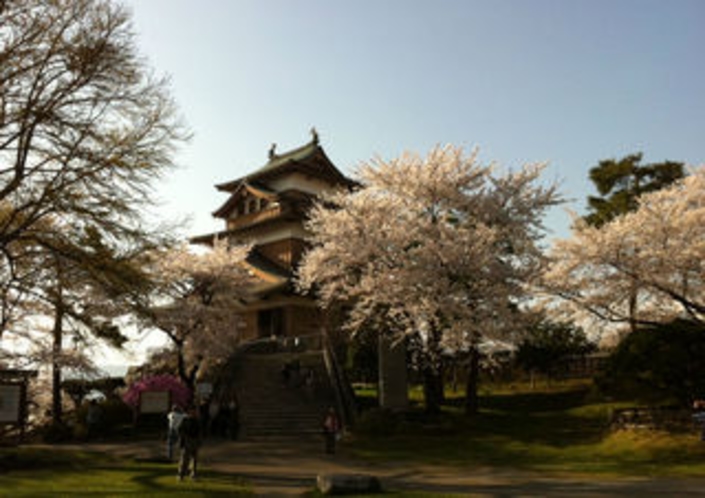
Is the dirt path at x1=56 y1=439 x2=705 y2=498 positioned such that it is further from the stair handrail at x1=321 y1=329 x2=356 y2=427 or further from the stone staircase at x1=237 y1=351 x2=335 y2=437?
the stair handrail at x1=321 y1=329 x2=356 y2=427

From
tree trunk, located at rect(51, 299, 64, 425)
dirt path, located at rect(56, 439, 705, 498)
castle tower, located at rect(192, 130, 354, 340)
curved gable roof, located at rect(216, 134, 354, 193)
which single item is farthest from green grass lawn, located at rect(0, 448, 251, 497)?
curved gable roof, located at rect(216, 134, 354, 193)

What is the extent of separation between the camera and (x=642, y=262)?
23391 millimetres

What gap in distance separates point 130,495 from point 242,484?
2733 mm

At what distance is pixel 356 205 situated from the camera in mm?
27031

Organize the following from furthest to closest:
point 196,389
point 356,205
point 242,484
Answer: point 196,389, point 356,205, point 242,484

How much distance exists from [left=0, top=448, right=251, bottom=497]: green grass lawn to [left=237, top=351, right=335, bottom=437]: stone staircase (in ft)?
24.1

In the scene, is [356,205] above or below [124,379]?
above

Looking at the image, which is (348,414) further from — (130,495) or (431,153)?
(130,495)

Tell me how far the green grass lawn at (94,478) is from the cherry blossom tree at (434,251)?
1098cm

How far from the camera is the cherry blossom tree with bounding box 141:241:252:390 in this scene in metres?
29.9

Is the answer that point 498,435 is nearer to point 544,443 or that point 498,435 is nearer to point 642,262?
point 544,443

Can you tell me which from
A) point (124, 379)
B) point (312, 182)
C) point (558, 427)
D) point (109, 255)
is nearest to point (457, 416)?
point (558, 427)

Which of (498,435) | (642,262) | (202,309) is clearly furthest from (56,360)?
(642,262)

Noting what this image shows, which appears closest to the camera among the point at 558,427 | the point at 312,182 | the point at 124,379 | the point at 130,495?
the point at 130,495
